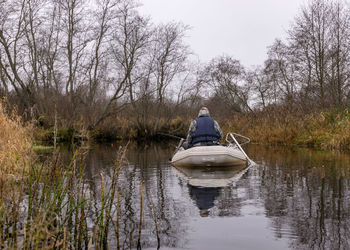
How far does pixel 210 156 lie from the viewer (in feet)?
33.9

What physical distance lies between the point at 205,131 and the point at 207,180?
259 centimetres

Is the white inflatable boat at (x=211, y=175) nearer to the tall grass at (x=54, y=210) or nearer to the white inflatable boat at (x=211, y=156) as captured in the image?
the white inflatable boat at (x=211, y=156)

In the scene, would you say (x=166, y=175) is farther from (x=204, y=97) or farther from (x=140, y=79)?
(x=204, y=97)

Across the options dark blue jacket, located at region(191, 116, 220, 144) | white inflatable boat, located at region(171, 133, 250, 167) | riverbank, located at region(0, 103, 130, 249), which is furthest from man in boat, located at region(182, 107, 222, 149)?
riverbank, located at region(0, 103, 130, 249)

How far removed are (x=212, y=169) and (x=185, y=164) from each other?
87cm

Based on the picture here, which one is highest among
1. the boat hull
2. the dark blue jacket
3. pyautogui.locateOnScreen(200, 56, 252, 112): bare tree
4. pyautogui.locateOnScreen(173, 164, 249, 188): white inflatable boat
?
pyautogui.locateOnScreen(200, 56, 252, 112): bare tree

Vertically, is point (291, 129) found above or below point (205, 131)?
above

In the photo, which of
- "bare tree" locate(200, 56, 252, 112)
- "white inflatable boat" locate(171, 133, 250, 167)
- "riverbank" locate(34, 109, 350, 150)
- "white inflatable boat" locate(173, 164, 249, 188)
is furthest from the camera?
"bare tree" locate(200, 56, 252, 112)

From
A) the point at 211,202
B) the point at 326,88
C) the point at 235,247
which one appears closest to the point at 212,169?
the point at 211,202

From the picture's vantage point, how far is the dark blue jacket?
35.2 feet

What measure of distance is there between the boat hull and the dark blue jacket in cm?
57

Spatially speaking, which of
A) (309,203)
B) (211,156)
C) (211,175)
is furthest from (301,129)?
(309,203)

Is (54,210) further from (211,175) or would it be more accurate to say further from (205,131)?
(205,131)

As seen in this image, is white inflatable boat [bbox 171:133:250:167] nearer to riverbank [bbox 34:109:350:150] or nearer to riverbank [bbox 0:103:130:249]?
riverbank [bbox 34:109:350:150]
